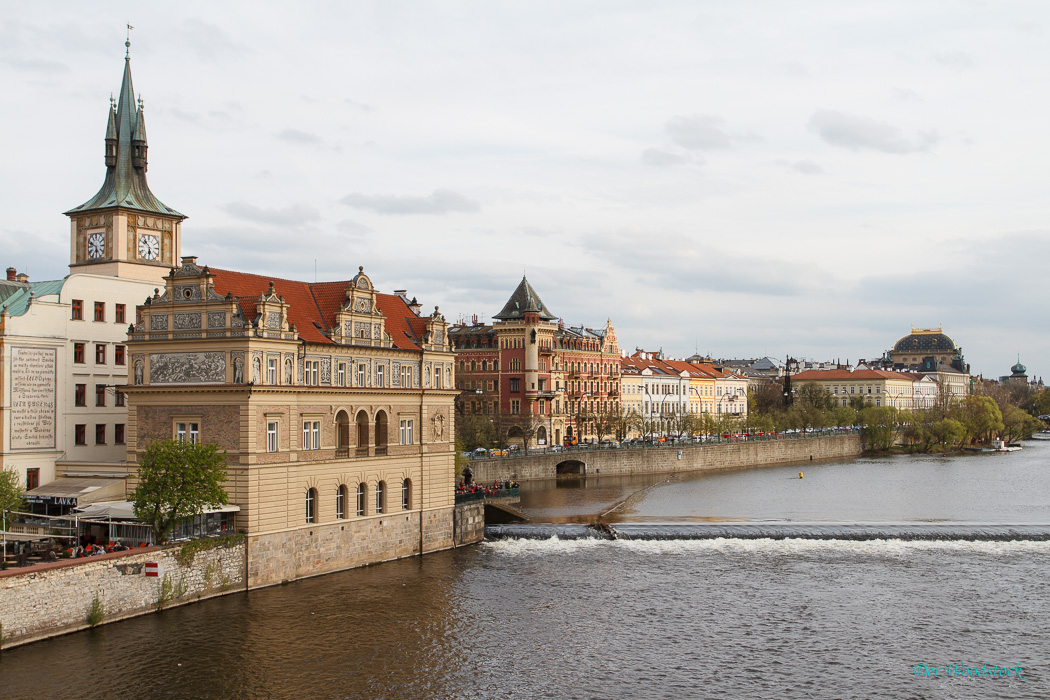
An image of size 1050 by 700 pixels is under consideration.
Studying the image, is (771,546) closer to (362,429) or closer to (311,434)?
(362,429)

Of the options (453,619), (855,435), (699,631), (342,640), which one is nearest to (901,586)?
(699,631)

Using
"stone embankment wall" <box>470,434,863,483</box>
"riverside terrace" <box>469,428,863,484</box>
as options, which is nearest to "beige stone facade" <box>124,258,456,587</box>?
"riverside terrace" <box>469,428,863,484</box>

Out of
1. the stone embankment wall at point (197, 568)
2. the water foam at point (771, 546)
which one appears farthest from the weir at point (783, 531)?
the stone embankment wall at point (197, 568)

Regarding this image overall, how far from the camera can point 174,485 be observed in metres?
44.0

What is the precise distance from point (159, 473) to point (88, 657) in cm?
930

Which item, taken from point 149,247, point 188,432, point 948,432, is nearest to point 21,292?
point 149,247

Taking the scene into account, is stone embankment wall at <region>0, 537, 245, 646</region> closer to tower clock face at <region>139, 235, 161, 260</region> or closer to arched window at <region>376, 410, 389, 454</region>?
arched window at <region>376, 410, 389, 454</region>

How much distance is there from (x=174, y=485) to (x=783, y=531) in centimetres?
3469

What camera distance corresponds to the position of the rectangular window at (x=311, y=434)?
50531 millimetres

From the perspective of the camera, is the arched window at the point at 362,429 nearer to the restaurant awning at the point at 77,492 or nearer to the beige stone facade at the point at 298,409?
the beige stone facade at the point at 298,409

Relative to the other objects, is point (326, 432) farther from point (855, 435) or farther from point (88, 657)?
point (855, 435)

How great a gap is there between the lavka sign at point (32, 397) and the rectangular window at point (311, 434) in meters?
13.7

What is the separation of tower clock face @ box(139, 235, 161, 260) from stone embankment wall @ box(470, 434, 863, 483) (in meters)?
39.5

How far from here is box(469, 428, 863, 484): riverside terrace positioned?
9912 centimetres
